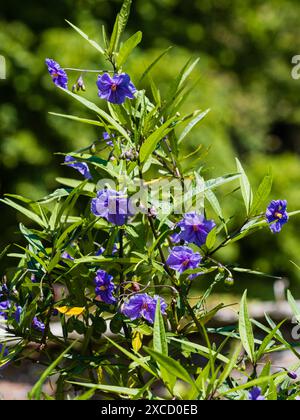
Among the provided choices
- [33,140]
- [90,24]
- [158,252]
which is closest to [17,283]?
[158,252]

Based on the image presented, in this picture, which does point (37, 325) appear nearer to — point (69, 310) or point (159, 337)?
point (69, 310)

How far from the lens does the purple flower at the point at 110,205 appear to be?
4.47ft

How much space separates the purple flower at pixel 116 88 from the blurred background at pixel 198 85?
382 cm

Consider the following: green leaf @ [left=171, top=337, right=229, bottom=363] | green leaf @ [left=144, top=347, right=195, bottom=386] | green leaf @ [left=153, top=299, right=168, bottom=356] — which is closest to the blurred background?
green leaf @ [left=171, top=337, right=229, bottom=363]

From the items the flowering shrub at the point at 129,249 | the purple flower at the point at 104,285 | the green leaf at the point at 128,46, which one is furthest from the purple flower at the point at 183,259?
the green leaf at the point at 128,46

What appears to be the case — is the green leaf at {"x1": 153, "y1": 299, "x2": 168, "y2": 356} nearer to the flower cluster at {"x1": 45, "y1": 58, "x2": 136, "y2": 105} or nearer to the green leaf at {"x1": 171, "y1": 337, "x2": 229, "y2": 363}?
the green leaf at {"x1": 171, "y1": 337, "x2": 229, "y2": 363}

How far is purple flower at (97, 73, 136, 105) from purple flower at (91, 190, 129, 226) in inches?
7.7

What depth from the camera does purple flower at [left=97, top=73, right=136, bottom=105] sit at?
1429mm

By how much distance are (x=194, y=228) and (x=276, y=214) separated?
19 centimetres

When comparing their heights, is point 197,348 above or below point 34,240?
below

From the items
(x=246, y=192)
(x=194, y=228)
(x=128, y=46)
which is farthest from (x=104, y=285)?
(x=128, y=46)

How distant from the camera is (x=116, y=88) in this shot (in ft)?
4.71
